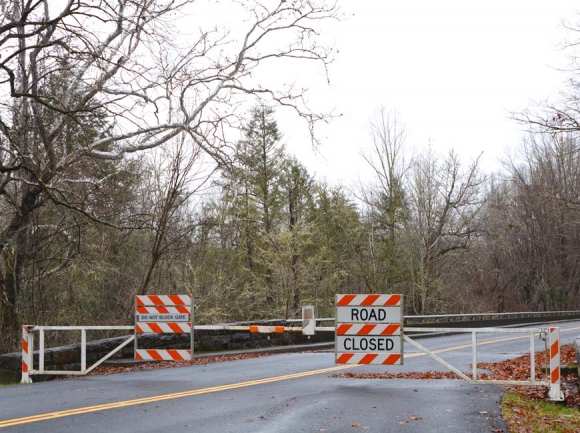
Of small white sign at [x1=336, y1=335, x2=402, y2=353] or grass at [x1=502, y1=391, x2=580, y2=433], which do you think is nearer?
grass at [x1=502, y1=391, x2=580, y2=433]

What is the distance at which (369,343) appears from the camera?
1120 centimetres

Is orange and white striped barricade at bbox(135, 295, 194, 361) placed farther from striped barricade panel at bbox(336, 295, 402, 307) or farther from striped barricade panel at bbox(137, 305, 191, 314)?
striped barricade panel at bbox(336, 295, 402, 307)

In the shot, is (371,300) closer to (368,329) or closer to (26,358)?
(368,329)

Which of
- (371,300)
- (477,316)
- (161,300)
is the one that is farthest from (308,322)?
(477,316)

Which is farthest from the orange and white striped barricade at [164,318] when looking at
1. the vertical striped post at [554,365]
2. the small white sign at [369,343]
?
the vertical striped post at [554,365]

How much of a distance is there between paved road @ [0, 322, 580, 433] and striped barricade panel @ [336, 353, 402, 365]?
0.46 m

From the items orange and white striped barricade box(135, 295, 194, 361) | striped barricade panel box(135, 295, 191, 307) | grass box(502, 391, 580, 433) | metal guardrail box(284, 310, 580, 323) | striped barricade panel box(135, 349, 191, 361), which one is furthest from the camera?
metal guardrail box(284, 310, 580, 323)

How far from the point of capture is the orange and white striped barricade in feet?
42.2

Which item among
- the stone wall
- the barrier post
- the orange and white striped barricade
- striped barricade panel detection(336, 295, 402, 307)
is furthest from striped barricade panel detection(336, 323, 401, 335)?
the stone wall

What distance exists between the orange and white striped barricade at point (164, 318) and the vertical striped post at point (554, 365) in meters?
6.42

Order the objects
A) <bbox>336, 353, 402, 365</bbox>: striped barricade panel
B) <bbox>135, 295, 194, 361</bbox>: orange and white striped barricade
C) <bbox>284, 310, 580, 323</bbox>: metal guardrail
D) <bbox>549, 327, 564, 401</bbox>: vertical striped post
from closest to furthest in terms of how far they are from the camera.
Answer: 1. <bbox>549, 327, 564, 401</bbox>: vertical striped post
2. <bbox>336, 353, 402, 365</bbox>: striped barricade panel
3. <bbox>135, 295, 194, 361</bbox>: orange and white striped barricade
4. <bbox>284, 310, 580, 323</bbox>: metal guardrail

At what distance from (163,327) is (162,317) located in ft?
0.64

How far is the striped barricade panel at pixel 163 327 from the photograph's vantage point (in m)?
12.9

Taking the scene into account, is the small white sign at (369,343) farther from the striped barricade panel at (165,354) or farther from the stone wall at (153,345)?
the stone wall at (153,345)
